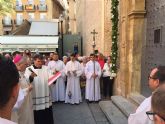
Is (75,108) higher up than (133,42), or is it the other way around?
(133,42)

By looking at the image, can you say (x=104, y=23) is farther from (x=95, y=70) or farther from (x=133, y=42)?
(x=133, y=42)

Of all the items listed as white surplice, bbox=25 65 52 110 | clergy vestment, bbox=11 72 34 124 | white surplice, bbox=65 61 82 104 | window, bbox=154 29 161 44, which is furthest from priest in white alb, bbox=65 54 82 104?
clergy vestment, bbox=11 72 34 124

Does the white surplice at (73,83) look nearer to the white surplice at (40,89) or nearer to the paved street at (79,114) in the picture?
the paved street at (79,114)

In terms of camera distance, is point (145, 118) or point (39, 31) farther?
point (39, 31)

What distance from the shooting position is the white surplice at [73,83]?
43.1ft

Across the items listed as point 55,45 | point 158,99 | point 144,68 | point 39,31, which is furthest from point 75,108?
point 39,31

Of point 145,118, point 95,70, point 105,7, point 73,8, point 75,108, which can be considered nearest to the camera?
point 145,118

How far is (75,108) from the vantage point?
476 inches

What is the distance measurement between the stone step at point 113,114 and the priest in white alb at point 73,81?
2.18m

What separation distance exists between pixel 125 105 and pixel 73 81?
4327 mm

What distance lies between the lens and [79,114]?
35.6 ft

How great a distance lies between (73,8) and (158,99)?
60378 mm

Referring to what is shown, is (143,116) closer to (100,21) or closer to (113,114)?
(113,114)

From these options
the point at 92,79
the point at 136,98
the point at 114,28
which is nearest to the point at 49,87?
the point at 136,98
